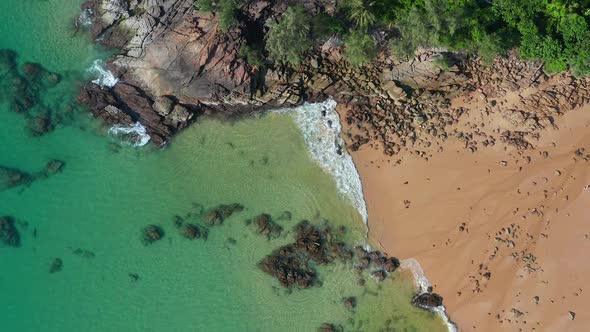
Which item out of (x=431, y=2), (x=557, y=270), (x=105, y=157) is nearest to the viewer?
(x=431, y=2)

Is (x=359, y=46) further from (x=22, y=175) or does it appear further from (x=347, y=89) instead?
(x=22, y=175)

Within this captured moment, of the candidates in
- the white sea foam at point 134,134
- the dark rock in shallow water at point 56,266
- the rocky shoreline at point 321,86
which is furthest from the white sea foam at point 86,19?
the dark rock in shallow water at point 56,266

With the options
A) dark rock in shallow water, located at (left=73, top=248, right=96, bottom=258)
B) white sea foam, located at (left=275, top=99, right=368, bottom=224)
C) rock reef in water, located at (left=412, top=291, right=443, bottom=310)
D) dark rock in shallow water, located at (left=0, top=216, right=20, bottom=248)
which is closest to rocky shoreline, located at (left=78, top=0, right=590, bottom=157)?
white sea foam, located at (left=275, top=99, right=368, bottom=224)

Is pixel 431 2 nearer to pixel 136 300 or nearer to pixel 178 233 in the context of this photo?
pixel 178 233

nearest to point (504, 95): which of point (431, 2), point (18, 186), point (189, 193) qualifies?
point (431, 2)

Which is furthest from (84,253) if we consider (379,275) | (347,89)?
(347,89)
